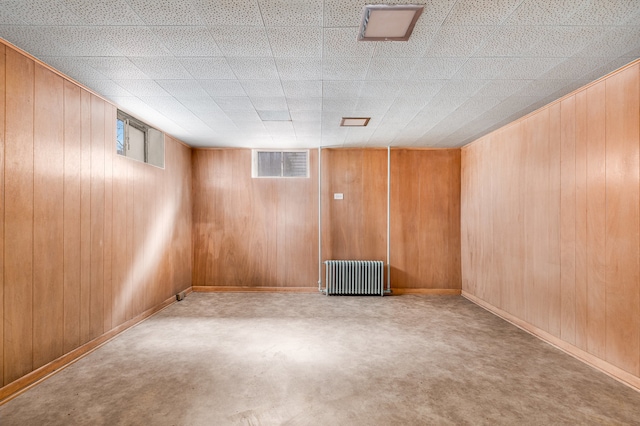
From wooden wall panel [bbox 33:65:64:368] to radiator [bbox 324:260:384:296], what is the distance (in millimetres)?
3858

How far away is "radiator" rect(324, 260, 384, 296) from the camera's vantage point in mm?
5797

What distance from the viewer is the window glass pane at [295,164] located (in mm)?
6215

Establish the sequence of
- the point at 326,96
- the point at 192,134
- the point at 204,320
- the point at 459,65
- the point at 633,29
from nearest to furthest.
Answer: the point at 633,29 → the point at 459,65 → the point at 326,96 → the point at 204,320 → the point at 192,134

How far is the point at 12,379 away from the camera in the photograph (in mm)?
2463

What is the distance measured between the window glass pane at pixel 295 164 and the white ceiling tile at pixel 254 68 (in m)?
3.25

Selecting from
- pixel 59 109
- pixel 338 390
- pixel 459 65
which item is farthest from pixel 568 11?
Result: pixel 59 109

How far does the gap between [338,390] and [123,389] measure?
67.6 inches

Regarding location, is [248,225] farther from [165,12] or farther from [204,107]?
[165,12]

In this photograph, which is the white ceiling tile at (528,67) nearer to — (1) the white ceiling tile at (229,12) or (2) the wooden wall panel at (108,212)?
(1) the white ceiling tile at (229,12)

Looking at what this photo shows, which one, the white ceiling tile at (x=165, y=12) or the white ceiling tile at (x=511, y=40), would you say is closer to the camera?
the white ceiling tile at (x=165, y=12)

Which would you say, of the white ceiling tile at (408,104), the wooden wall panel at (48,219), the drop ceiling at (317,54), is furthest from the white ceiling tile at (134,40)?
the white ceiling tile at (408,104)

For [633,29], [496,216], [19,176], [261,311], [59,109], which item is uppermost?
[633,29]

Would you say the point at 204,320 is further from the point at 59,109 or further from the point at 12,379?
the point at 59,109

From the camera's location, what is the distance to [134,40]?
235cm
